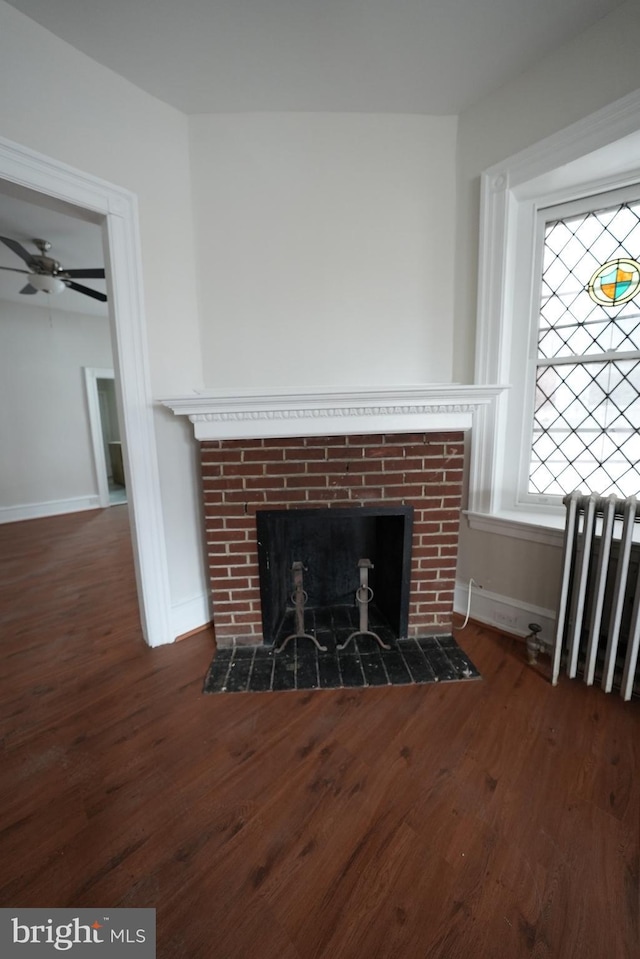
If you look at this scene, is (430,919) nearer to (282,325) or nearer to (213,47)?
(282,325)

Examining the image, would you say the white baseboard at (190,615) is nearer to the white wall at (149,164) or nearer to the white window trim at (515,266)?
the white wall at (149,164)

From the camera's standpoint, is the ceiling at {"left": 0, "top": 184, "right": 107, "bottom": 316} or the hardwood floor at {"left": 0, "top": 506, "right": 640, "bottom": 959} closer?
the hardwood floor at {"left": 0, "top": 506, "right": 640, "bottom": 959}

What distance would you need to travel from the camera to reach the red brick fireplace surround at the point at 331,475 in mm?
1599

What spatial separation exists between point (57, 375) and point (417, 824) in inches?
227

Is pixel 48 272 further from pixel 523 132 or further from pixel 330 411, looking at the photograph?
pixel 523 132

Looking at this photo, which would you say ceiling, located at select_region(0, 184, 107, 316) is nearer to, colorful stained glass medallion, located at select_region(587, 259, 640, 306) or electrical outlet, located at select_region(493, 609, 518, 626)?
colorful stained glass medallion, located at select_region(587, 259, 640, 306)

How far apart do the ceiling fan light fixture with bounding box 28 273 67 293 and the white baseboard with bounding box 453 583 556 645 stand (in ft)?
13.3

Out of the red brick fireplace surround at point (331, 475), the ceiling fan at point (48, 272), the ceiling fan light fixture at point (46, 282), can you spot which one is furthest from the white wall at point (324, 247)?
the ceiling fan light fixture at point (46, 282)

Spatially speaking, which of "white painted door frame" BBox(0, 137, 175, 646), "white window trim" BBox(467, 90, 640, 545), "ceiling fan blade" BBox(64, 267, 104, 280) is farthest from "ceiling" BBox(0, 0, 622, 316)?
"ceiling fan blade" BBox(64, 267, 104, 280)

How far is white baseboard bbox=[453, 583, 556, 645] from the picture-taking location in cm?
185

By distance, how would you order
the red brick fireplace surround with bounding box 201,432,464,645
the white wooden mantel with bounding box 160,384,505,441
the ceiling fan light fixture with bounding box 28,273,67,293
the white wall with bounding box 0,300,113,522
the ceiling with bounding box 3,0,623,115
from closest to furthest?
the ceiling with bounding box 3,0,623,115, the white wooden mantel with bounding box 160,384,505,441, the red brick fireplace surround with bounding box 201,432,464,645, the ceiling fan light fixture with bounding box 28,273,67,293, the white wall with bounding box 0,300,113,522

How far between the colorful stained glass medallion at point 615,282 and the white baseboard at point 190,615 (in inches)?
105

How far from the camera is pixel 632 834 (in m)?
1.04

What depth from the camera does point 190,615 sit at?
→ 207cm
